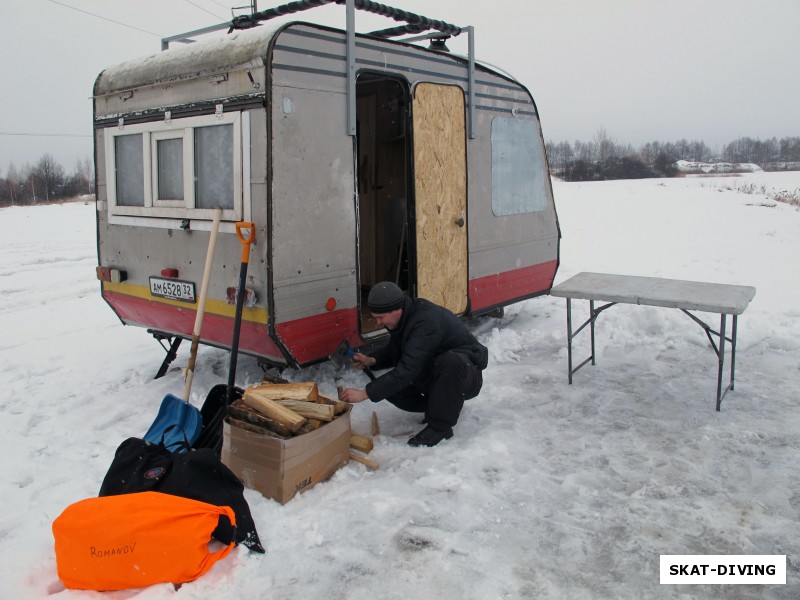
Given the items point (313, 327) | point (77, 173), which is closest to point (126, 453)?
point (313, 327)

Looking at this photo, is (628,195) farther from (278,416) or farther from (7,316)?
(278,416)

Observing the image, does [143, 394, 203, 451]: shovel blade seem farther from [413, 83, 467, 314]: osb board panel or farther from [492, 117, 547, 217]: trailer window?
[492, 117, 547, 217]: trailer window

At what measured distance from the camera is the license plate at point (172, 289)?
5.25m

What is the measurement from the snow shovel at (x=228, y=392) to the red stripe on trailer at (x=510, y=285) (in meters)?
2.68

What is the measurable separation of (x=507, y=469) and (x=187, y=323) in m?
2.83

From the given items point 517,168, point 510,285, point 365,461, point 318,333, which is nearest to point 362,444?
point 365,461

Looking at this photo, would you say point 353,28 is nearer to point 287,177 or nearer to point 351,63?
point 351,63

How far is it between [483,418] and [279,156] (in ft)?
7.82

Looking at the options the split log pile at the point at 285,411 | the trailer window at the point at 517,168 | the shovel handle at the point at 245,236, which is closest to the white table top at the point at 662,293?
the trailer window at the point at 517,168

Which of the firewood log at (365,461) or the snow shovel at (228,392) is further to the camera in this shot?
the snow shovel at (228,392)

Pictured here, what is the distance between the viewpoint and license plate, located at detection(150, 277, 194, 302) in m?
5.25

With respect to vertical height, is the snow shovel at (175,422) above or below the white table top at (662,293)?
below

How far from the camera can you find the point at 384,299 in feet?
14.8

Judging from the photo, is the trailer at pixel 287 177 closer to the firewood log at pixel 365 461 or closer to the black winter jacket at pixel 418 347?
the black winter jacket at pixel 418 347
